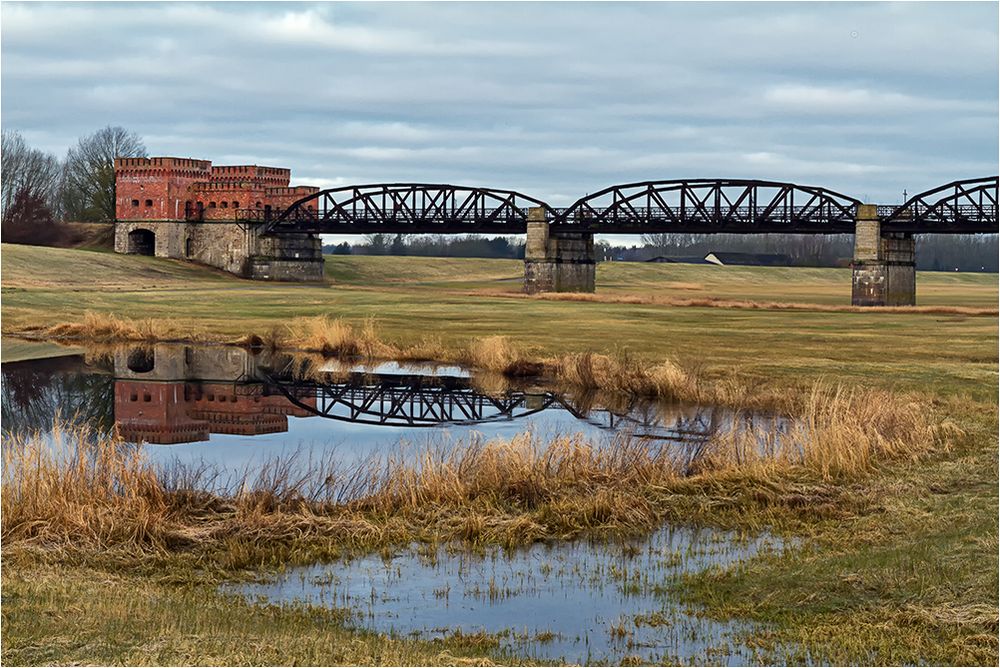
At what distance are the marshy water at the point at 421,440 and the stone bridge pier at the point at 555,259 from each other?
57.4m

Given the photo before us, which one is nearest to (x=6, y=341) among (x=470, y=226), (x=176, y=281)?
(x=176, y=281)

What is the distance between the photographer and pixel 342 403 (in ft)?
109

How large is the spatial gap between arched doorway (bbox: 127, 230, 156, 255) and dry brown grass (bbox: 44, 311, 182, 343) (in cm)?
6992

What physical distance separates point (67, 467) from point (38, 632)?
568 centimetres

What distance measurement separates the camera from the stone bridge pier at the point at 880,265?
87.1m

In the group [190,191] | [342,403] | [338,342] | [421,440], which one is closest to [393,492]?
[421,440]

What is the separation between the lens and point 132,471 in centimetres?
1809

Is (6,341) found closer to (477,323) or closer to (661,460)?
(477,323)

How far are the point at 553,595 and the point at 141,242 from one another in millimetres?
112152

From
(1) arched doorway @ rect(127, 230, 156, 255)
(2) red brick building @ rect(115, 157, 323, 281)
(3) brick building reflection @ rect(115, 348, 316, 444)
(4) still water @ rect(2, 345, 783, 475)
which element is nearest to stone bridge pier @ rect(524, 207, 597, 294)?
(2) red brick building @ rect(115, 157, 323, 281)

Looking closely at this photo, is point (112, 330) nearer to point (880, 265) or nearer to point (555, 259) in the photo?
point (880, 265)

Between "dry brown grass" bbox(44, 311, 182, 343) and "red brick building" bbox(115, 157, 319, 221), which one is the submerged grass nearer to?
"dry brown grass" bbox(44, 311, 182, 343)

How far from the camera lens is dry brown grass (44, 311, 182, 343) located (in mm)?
49500

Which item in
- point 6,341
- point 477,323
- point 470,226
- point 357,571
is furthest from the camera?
point 470,226
